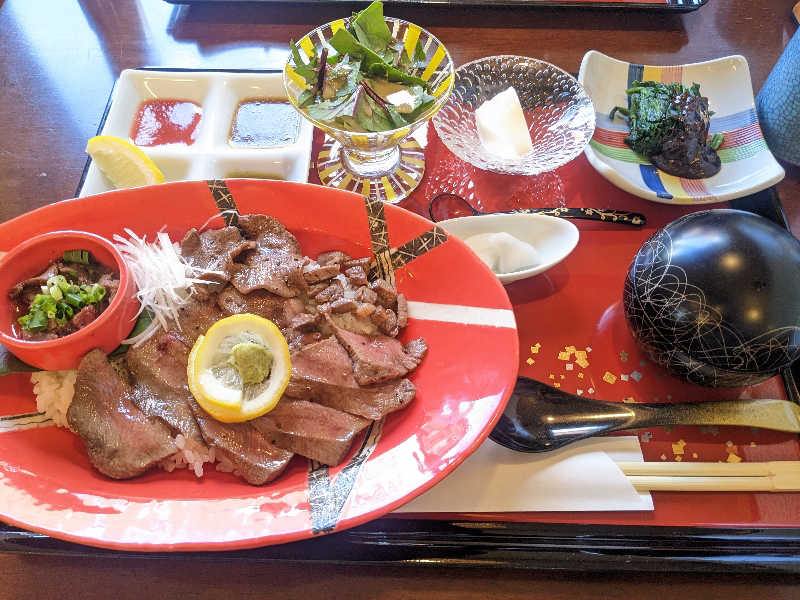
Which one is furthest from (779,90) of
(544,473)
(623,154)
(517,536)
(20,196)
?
(20,196)

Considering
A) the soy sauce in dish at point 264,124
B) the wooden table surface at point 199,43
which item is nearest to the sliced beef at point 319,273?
the soy sauce in dish at point 264,124

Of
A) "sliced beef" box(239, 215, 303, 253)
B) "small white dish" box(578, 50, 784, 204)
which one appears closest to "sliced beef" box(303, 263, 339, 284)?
"sliced beef" box(239, 215, 303, 253)

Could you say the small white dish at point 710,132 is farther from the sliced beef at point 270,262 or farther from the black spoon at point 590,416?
the sliced beef at point 270,262

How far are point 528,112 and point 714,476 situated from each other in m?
1.57

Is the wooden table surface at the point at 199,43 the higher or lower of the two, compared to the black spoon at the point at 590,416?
higher

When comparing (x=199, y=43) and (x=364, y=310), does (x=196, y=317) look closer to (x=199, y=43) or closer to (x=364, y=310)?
(x=364, y=310)

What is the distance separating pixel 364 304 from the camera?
166cm

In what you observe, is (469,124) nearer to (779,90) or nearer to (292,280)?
(292,280)

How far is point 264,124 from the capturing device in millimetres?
2432

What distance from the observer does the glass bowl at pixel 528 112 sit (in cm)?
213

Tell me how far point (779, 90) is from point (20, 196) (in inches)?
124

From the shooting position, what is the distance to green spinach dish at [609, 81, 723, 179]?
7.07 feet

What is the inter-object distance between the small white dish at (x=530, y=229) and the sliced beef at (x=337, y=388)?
64cm

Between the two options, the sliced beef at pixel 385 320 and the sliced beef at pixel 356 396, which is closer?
the sliced beef at pixel 356 396
